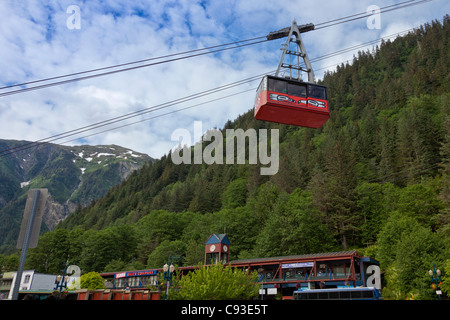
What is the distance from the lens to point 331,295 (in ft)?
99.1

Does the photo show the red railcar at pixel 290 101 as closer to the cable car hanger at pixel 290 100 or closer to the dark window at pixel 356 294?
the cable car hanger at pixel 290 100

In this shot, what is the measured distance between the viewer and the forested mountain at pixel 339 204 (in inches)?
1826

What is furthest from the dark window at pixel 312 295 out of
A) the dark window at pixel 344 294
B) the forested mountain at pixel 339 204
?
the forested mountain at pixel 339 204

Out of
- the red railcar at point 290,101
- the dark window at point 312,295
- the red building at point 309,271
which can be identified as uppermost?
the red railcar at point 290,101

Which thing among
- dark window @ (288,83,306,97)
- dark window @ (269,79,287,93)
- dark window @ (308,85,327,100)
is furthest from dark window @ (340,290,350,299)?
dark window @ (269,79,287,93)

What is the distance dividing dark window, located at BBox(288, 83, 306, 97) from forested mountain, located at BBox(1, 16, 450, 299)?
2601cm

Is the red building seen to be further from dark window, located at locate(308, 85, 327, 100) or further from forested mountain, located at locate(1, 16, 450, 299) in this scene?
dark window, located at locate(308, 85, 327, 100)

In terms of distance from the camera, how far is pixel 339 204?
6316 centimetres

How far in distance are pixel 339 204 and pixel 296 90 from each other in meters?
46.2

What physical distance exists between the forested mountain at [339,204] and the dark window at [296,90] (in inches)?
1024

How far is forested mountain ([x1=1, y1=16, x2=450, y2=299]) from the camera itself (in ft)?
152

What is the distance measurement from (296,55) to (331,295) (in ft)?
70.7

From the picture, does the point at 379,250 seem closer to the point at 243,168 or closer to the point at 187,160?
the point at 243,168

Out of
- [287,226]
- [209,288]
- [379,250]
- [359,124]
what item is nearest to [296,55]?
[209,288]
